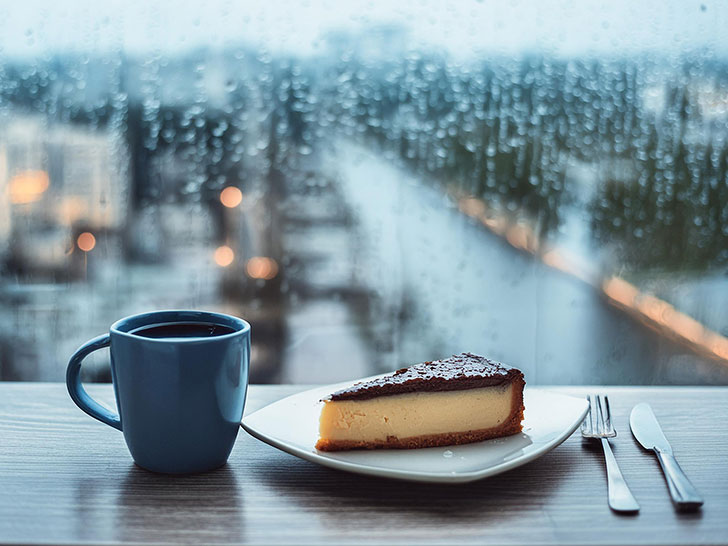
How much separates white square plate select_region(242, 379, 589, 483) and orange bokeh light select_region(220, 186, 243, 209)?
91 centimetres

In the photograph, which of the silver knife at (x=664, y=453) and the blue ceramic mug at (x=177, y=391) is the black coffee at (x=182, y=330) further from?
the silver knife at (x=664, y=453)

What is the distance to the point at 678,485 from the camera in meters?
0.53

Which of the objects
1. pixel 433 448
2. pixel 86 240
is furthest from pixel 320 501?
pixel 86 240

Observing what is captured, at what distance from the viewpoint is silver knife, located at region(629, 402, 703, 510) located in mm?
505

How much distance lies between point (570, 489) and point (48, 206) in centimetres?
133

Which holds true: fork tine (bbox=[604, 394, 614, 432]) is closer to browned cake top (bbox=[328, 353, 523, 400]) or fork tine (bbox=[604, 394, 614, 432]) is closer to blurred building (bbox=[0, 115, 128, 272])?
browned cake top (bbox=[328, 353, 523, 400])

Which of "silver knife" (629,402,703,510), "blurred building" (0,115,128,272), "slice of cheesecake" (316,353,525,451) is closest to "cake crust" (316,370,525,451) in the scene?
"slice of cheesecake" (316,353,525,451)

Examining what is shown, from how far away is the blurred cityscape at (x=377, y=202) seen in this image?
150 centimetres

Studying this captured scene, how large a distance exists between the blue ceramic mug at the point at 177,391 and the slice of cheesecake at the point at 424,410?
0.08m

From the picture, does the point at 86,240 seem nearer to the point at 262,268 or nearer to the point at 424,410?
the point at 262,268

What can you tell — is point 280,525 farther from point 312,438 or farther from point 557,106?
point 557,106

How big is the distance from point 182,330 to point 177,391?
0.06 metres

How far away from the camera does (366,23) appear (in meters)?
1.48

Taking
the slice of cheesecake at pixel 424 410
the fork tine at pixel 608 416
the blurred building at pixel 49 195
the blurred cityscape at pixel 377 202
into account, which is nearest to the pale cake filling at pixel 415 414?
the slice of cheesecake at pixel 424 410
